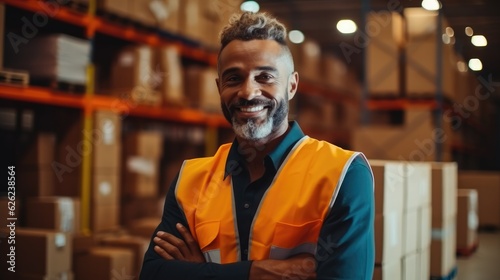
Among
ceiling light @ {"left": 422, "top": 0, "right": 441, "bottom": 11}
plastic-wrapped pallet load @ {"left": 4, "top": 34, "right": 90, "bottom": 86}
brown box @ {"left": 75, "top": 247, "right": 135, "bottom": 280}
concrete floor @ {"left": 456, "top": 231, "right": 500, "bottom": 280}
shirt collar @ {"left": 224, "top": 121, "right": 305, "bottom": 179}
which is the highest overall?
→ ceiling light @ {"left": 422, "top": 0, "right": 441, "bottom": 11}

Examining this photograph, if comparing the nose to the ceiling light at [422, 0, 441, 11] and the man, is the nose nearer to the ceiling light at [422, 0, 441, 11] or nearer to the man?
the man

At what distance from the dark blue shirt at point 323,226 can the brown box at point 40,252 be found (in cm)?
207

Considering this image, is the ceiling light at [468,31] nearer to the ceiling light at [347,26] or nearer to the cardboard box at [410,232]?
the ceiling light at [347,26]

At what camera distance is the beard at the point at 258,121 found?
7.02 feet

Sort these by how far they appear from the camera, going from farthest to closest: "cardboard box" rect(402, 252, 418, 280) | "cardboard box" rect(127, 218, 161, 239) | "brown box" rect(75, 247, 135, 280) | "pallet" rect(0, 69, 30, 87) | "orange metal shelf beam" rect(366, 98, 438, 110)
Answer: "orange metal shelf beam" rect(366, 98, 438, 110), "cardboard box" rect(127, 218, 161, 239), "brown box" rect(75, 247, 135, 280), "pallet" rect(0, 69, 30, 87), "cardboard box" rect(402, 252, 418, 280)

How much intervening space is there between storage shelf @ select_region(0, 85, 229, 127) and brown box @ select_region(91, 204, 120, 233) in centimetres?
99

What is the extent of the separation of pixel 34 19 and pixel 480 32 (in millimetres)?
11621

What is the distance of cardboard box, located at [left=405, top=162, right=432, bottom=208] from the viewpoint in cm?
385

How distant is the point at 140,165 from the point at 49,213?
1612 millimetres

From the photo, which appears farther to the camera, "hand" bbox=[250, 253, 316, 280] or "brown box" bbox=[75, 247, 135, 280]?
"brown box" bbox=[75, 247, 135, 280]

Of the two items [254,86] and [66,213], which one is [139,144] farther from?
[254,86]

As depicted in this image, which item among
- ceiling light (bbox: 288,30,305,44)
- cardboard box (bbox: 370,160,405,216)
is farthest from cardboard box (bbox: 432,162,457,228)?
ceiling light (bbox: 288,30,305,44)

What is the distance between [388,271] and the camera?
3.33 m

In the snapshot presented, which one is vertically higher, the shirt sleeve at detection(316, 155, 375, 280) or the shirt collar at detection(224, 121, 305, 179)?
the shirt collar at detection(224, 121, 305, 179)
